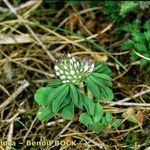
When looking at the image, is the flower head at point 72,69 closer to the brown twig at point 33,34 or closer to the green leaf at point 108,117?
the green leaf at point 108,117

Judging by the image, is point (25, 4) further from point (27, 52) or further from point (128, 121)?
point (128, 121)

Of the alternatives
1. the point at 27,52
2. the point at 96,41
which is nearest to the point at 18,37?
the point at 27,52

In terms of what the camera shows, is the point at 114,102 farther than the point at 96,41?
No

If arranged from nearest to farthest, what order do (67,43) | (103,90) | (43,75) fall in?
(103,90) → (43,75) → (67,43)

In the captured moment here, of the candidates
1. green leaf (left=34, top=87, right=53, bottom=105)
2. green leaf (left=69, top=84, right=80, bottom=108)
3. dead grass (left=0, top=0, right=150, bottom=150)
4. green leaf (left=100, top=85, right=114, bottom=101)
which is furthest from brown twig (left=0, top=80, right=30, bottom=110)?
green leaf (left=100, top=85, right=114, bottom=101)

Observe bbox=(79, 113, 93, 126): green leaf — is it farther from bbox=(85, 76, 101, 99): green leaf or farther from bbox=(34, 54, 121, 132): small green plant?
bbox=(85, 76, 101, 99): green leaf
